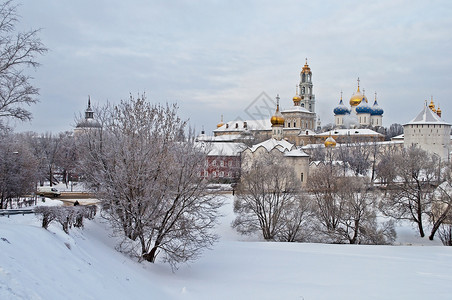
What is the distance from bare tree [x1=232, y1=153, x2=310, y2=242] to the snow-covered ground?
487cm

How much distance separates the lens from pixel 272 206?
26.3 meters

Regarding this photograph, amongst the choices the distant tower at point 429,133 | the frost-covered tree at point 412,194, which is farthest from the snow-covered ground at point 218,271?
the distant tower at point 429,133

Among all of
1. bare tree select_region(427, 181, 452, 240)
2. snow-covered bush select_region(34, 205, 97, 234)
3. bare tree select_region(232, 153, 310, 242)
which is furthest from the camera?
bare tree select_region(232, 153, 310, 242)

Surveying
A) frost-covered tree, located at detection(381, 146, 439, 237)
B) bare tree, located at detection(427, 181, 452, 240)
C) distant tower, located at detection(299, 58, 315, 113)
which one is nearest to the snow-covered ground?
bare tree, located at detection(427, 181, 452, 240)

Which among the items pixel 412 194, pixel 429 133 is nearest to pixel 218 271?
pixel 412 194

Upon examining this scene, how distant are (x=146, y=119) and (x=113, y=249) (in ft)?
14.5

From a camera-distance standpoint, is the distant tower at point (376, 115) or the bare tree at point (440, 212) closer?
the bare tree at point (440, 212)

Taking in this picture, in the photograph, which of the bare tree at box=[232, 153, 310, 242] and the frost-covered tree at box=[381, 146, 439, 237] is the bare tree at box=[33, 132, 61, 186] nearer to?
the bare tree at box=[232, 153, 310, 242]

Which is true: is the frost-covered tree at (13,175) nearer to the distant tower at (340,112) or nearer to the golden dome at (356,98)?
the distant tower at (340,112)

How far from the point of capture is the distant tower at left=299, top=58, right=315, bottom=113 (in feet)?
311

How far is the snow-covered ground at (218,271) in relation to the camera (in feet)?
25.3

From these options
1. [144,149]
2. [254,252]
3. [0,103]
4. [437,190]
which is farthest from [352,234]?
[0,103]

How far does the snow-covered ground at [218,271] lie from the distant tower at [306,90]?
76.3 meters

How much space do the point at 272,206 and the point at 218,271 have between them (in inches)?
500
